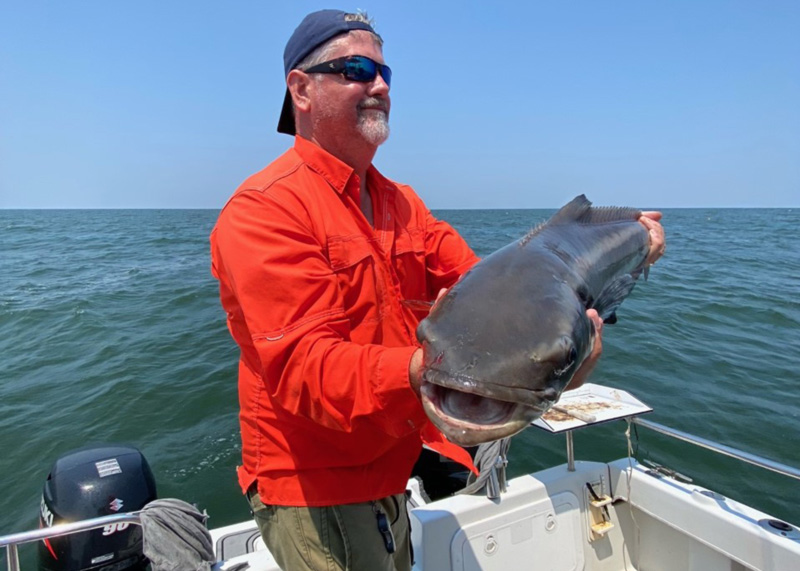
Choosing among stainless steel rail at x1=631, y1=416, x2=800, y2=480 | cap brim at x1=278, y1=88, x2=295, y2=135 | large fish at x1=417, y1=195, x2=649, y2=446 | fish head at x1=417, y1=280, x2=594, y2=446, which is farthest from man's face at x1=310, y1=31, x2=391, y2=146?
stainless steel rail at x1=631, y1=416, x2=800, y2=480

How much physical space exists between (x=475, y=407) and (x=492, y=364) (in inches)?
5.1

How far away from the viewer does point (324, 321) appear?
1697mm

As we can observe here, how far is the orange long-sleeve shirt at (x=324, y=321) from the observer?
158cm

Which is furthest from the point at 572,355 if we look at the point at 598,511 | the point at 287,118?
the point at 598,511

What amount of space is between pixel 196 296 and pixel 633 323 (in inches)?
511

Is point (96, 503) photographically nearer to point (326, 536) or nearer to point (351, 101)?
point (326, 536)

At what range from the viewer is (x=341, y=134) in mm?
2311

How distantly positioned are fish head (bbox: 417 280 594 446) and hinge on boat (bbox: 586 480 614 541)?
2911 mm

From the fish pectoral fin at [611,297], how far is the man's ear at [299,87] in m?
1.66

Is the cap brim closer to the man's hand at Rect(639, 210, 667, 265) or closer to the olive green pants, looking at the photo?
the olive green pants

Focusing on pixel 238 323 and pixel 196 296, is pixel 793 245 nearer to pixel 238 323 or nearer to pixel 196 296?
pixel 196 296

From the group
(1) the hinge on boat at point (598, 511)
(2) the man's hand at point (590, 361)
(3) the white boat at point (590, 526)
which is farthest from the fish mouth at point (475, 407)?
(1) the hinge on boat at point (598, 511)

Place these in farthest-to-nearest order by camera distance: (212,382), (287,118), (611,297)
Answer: (212,382) → (611,297) → (287,118)

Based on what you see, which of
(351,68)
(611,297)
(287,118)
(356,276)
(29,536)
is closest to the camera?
(356,276)
